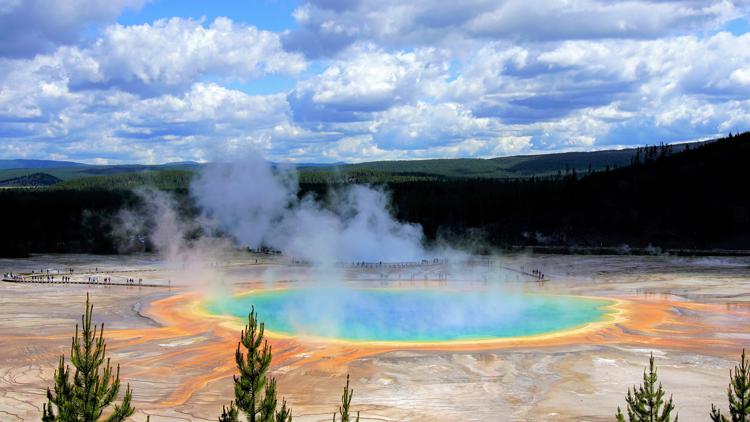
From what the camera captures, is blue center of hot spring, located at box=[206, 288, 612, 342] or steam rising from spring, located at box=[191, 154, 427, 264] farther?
steam rising from spring, located at box=[191, 154, 427, 264]

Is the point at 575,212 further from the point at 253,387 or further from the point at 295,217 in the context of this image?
the point at 253,387

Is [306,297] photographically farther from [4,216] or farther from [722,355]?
[4,216]

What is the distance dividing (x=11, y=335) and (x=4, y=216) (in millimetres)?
57091

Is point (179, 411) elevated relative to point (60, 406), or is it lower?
lower

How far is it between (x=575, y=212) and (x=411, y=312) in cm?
4350

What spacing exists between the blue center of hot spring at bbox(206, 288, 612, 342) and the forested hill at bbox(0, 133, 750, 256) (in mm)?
29146

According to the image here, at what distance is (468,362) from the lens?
22.8 metres

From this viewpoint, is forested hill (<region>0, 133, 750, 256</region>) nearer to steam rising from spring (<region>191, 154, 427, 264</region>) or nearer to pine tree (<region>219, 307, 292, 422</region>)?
steam rising from spring (<region>191, 154, 427, 264</region>)

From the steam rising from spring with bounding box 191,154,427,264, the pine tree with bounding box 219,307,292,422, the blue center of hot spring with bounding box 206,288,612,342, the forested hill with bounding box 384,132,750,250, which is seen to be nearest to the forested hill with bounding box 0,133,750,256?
the forested hill with bounding box 384,132,750,250

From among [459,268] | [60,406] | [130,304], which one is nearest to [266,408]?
[60,406]

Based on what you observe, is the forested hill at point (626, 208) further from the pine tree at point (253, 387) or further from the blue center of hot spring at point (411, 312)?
the pine tree at point (253, 387)

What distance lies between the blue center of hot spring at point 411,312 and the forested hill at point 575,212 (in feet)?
95.6

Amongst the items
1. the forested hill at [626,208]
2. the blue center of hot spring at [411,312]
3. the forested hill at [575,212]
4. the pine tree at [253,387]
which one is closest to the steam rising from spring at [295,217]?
the forested hill at [575,212]

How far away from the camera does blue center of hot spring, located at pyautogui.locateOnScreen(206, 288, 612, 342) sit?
2867 cm
